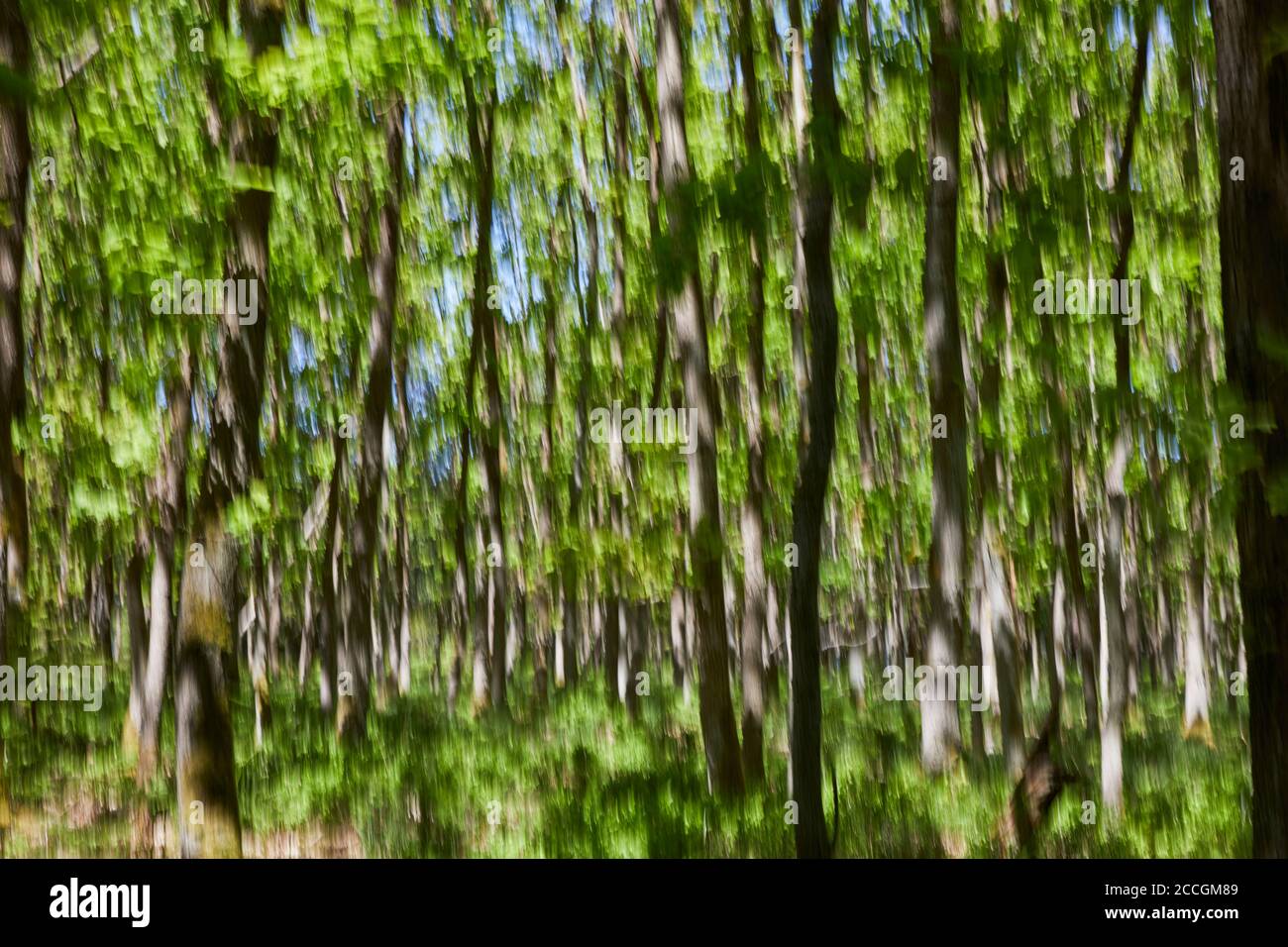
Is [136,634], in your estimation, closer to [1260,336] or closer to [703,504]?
[703,504]

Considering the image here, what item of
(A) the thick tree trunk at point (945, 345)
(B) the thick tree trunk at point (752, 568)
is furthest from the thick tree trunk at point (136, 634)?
(A) the thick tree trunk at point (945, 345)

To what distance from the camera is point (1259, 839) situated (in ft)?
16.4

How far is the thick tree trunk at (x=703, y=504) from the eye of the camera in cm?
948

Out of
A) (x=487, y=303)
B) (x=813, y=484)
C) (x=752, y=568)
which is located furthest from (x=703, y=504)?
(x=487, y=303)

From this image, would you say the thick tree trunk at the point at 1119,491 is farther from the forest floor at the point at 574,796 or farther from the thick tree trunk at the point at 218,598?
the thick tree trunk at the point at 218,598

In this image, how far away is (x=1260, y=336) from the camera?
198 inches

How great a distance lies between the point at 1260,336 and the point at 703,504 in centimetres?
536

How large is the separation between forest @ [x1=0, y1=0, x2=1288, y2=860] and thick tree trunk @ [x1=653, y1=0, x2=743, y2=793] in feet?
0.14

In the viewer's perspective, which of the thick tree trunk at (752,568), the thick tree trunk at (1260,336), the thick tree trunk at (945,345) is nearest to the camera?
the thick tree trunk at (1260,336)

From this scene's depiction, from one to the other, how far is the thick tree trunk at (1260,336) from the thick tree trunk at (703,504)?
4883 mm

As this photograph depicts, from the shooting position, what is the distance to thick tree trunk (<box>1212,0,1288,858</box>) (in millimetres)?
4926
